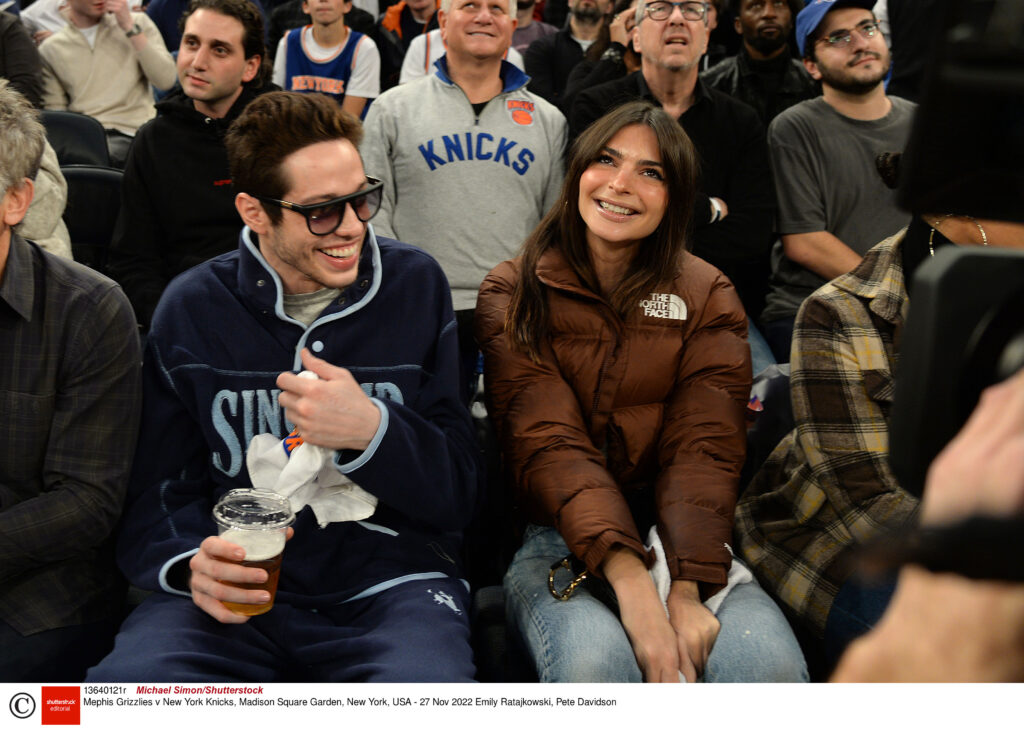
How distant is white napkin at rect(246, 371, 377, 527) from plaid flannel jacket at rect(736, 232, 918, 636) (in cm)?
79

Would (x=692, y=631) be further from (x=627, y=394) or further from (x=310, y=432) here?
(x=310, y=432)

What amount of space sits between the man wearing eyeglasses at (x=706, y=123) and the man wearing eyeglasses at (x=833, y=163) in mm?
78

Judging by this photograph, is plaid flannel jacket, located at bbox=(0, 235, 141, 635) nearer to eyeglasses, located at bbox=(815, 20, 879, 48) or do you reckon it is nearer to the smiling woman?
the smiling woman

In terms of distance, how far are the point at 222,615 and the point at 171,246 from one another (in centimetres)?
147

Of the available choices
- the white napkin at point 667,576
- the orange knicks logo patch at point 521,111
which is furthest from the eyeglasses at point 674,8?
the white napkin at point 667,576

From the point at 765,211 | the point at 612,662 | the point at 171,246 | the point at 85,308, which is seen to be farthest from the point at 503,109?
the point at 612,662

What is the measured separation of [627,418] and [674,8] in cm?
147

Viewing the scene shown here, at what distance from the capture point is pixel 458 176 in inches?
110

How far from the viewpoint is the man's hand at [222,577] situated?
1484 millimetres

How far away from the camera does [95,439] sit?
1638 mm

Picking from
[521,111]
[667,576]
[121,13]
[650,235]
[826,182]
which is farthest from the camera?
[121,13]

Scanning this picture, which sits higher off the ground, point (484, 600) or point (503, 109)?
point (503, 109)

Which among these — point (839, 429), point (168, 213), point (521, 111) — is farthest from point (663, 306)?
point (168, 213)
